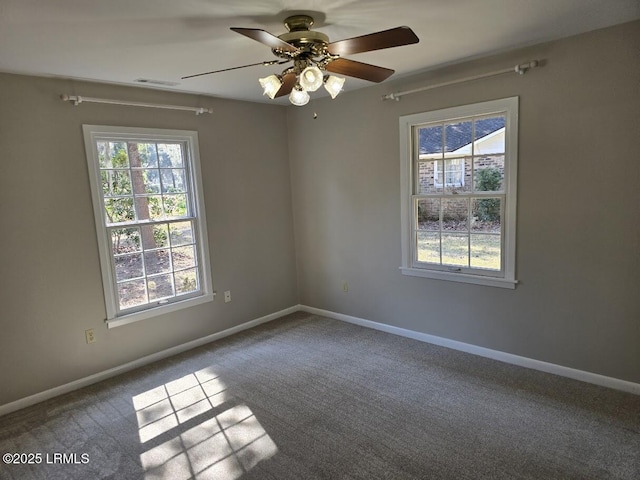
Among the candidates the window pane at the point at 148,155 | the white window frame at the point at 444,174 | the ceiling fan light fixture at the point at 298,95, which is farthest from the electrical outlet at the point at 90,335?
the white window frame at the point at 444,174

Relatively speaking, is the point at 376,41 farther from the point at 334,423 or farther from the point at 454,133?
the point at 334,423

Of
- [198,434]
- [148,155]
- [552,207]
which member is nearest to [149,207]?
[148,155]

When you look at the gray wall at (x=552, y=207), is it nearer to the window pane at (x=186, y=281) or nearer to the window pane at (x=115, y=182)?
the window pane at (x=186, y=281)

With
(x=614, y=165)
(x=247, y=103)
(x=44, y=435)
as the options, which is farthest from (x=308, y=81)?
(x=44, y=435)

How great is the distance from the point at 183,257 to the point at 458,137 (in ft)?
9.07

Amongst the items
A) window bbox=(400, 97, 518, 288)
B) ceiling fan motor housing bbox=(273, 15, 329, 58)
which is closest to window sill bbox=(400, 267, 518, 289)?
window bbox=(400, 97, 518, 288)

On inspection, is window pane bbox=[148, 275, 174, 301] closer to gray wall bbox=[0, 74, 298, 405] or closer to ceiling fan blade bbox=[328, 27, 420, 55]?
gray wall bbox=[0, 74, 298, 405]

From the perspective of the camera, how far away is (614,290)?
2734 millimetres

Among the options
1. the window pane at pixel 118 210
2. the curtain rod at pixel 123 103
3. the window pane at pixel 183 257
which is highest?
the curtain rod at pixel 123 103

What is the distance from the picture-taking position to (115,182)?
341cm

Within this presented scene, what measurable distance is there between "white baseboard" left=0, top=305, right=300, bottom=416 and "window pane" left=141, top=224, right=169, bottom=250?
100cm

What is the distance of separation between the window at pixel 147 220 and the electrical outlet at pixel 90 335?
0.46 feet

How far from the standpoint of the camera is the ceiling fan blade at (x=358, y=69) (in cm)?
226

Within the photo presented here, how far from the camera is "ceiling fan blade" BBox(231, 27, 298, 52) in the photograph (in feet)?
5.64
